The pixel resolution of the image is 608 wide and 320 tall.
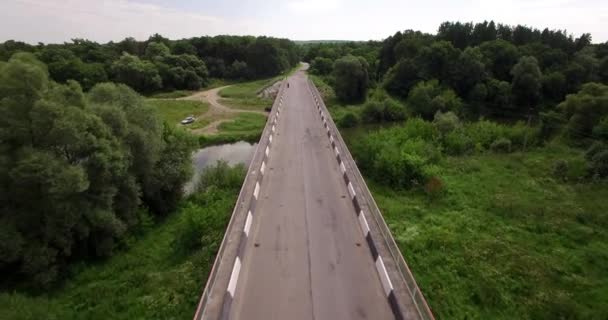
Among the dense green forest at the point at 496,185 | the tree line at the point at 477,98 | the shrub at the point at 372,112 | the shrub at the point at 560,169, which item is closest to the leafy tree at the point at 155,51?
the tree line at the point at 477,98

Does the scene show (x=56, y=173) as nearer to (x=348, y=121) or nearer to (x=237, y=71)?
(x=348, y=121)

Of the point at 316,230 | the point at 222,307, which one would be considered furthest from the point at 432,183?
the point at 222,307

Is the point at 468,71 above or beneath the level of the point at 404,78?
above

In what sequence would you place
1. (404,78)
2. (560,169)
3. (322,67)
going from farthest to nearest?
(322,67) → (404,78) → (560,169)

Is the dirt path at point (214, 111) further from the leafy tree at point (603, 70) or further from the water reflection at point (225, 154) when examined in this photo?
the leafy tree at point (603, 70)

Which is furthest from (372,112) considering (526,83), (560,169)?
(526,83)

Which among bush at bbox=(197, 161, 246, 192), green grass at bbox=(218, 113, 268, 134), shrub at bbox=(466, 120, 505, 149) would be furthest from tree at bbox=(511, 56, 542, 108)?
bush at bbox=(197, 161, 246, 192)
